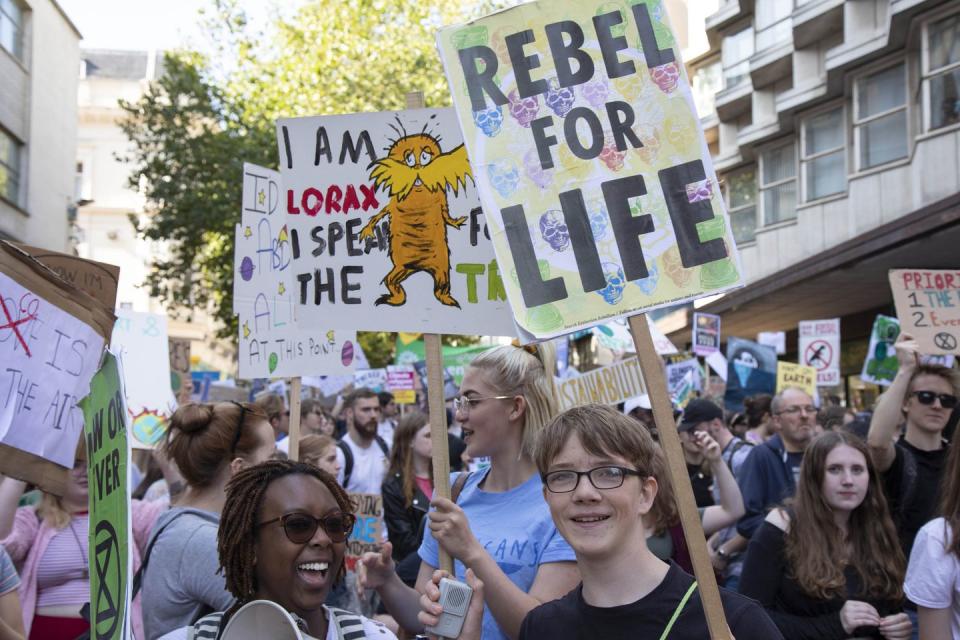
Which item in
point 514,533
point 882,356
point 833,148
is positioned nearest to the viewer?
point 514,533

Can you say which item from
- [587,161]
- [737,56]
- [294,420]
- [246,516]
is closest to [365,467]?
[294,420]

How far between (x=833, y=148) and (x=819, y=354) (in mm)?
9593

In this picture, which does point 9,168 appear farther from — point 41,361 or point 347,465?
point 41,361

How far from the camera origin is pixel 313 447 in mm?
6777

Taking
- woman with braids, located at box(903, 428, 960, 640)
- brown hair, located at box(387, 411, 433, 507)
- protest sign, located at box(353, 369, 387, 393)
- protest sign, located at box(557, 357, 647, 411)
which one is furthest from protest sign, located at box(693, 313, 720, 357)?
woman with braids, located at box(903, 428, 960, 640)

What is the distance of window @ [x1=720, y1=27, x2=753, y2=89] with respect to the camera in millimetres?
27594

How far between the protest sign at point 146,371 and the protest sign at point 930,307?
5107mm

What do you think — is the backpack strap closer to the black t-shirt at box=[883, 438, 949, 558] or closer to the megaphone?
the black t-shirt at box=[883, 438, 949, 558]

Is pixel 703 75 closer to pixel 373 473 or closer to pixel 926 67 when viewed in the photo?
pixel 926 67

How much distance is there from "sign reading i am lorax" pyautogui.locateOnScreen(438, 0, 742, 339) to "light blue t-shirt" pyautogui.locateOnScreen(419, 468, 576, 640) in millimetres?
743

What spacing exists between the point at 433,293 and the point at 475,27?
1.00 metres

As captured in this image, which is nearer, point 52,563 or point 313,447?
point 52,563

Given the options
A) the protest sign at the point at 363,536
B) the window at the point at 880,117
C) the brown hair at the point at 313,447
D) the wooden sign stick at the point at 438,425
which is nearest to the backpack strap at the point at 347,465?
the brown hair at the point at 313,447

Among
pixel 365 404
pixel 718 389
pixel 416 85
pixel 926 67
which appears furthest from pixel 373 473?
pixel 416 85
